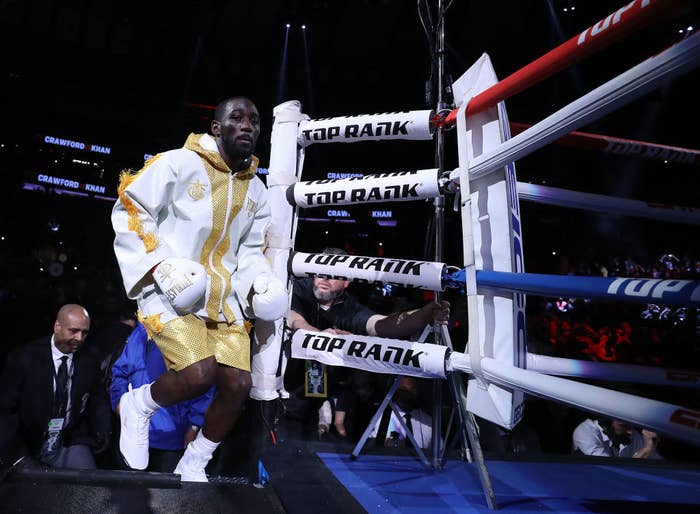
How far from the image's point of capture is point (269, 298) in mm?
1768

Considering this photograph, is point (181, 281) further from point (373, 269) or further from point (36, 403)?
point (36, 403)

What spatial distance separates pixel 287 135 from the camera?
6.81 ft

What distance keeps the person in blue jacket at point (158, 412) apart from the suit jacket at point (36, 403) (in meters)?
0.30

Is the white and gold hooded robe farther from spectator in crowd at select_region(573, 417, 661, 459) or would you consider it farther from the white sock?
spectator in crowd at select_region(573, 417, 661, 459)

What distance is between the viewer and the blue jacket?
2875 mm

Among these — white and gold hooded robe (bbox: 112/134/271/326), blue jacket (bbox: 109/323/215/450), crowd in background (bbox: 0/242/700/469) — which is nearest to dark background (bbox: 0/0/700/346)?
crowd in background (bbox: 0/242/700/469)

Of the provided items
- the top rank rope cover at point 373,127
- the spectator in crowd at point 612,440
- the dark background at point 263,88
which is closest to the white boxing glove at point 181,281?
the top rank rope cover at point 373,127

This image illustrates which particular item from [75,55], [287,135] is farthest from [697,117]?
[75,55]

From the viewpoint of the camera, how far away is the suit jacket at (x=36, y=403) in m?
2.88

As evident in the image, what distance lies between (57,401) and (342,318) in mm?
1778

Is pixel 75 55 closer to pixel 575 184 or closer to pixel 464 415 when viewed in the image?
pixel 575 184

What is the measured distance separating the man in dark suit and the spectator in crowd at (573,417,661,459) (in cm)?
304

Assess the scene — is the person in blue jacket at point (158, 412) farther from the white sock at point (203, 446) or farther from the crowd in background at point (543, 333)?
the white sock at point (203, 446)

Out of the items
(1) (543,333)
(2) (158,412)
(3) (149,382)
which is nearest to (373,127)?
(3) (149,382)
